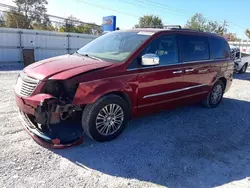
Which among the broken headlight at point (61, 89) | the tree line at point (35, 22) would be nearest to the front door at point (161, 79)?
the broken headlight at point (61, 89)

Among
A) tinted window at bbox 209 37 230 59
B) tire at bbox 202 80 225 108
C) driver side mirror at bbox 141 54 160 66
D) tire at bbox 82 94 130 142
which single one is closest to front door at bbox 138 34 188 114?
driver side mirror at bbox 141 54 160 66

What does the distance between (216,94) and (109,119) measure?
143 inches

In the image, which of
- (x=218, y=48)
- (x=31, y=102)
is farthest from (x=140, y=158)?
(x=218, y=48)

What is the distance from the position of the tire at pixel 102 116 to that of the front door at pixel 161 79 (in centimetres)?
44

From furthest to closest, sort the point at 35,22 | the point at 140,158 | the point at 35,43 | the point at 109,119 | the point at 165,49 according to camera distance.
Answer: the point at 35,22 → the point at 35,43 → the point at 165,49 → the point at 109,119 → the point at 140,158

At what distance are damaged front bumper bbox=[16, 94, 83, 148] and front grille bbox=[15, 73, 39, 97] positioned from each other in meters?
0.10

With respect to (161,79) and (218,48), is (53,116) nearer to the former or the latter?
(161,79)

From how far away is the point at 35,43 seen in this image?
47.7ft

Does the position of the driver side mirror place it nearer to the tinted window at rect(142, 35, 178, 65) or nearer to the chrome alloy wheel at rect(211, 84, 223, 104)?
the tinted window at rect(142, 35, 178, 65)

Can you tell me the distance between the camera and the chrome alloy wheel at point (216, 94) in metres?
6.03

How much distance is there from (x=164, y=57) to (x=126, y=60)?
961 mm

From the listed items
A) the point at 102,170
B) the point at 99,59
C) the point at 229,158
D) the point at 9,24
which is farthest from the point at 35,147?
the point at 9,24

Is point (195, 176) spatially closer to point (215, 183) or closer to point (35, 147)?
point (215, 183)

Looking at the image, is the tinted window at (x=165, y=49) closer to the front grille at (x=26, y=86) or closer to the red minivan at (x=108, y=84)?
the red minivan at (x=108, y=84)
